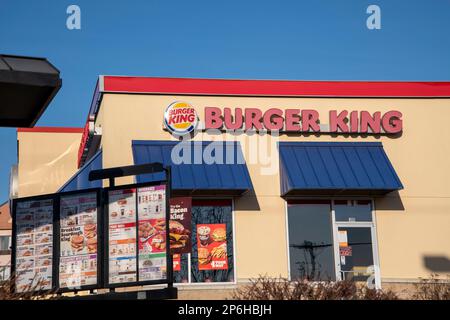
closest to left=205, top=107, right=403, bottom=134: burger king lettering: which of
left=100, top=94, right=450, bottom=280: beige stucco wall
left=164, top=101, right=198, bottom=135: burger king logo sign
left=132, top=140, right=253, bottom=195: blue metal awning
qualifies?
left=100, top=94, right=450, bottom=280: beige stucco wall

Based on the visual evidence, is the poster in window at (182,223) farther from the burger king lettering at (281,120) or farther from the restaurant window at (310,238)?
the restaurant window at (310,238)

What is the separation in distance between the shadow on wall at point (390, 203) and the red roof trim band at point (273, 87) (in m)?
3.01

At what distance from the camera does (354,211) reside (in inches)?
768

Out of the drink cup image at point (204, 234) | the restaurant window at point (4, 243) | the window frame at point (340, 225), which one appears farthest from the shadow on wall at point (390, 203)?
the restaurant window at point (4, 243)

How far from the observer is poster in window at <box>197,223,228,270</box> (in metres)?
18.5

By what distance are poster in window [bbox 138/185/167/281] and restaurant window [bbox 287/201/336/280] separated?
729 centimetres

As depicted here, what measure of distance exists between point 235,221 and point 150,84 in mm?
4486

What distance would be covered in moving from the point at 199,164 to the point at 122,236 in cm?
643

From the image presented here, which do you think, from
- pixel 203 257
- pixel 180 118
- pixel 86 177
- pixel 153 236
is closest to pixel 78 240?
pixel 153 236

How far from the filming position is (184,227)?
576 inches

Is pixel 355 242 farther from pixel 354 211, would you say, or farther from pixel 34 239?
pixel 34 239
